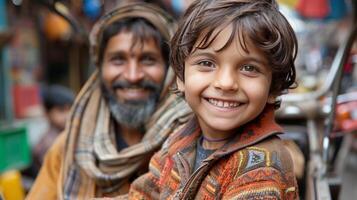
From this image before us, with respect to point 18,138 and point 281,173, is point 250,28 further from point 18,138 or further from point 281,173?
point 18,138

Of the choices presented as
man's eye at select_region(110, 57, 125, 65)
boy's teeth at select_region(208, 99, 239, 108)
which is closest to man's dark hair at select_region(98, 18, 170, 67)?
man's eye at select_region(110, 57, 125, 65)

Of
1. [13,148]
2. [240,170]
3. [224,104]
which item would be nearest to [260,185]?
[240,170]

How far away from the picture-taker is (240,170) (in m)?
1.48

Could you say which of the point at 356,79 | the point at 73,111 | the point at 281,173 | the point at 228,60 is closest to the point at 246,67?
the point at 228,60

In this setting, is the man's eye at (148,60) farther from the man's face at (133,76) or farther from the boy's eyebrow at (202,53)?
the boy's eyebrow at (202,53)

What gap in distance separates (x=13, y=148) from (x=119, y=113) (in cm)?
154

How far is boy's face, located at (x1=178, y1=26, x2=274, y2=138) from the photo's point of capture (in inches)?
58.9

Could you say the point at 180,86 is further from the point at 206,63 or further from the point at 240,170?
the point at 240,170

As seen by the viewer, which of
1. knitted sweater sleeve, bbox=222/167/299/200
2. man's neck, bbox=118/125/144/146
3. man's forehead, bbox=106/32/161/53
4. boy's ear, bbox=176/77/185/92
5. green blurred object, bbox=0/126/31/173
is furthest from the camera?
green blurred object, bbox=0/126/31/173

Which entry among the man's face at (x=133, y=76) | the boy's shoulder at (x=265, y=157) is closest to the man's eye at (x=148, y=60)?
the man's face at (x=133, y=76)

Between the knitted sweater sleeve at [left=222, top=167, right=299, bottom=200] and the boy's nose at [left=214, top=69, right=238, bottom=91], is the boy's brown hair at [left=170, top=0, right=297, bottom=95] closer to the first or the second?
the boy's nose at [left=214, top=69, right=238, bottom=91]

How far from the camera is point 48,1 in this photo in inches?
108

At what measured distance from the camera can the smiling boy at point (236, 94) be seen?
1480 millimetres

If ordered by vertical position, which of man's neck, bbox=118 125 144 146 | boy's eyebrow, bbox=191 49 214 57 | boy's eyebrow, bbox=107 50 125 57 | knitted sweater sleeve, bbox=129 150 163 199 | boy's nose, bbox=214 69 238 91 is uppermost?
boy's eyebrow, bbox=191 49 214 57
